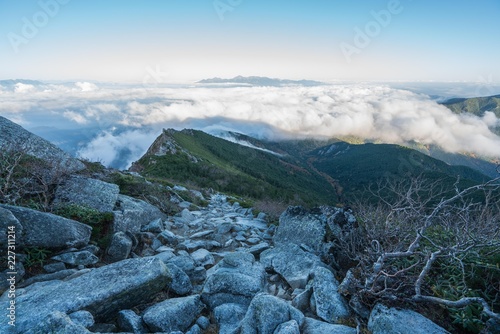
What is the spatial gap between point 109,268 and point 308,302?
14.1ft

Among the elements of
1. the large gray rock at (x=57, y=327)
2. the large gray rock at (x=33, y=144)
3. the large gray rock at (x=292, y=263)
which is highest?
the large gray rock at (x=33, y=144)

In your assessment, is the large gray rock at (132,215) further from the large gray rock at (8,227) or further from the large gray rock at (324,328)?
the large gray rock at (324,328)

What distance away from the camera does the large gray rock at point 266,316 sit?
4625mm

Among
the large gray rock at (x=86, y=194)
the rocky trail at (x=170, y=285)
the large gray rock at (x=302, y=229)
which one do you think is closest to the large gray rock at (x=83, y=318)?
the rocky trail at (x=170, y=285)

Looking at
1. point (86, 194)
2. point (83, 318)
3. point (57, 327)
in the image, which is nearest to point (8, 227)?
point (83, 318)

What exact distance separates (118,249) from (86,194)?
3.19 m

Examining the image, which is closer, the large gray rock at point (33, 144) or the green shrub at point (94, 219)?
the green shrub at point (94, 219)

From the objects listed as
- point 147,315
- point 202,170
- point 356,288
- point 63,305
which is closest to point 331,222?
point 356,288

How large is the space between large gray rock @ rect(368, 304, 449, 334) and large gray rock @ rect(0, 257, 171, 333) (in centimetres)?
407

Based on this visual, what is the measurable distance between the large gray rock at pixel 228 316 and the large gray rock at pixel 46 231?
4.32m

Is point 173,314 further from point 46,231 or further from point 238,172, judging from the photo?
point 238,172

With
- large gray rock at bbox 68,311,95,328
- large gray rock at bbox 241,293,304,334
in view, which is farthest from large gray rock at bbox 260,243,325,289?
large gray rock at bbox 68,311,95,328

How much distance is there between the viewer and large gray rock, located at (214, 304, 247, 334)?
5.07 metres

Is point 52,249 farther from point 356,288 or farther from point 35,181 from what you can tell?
point 356,288
